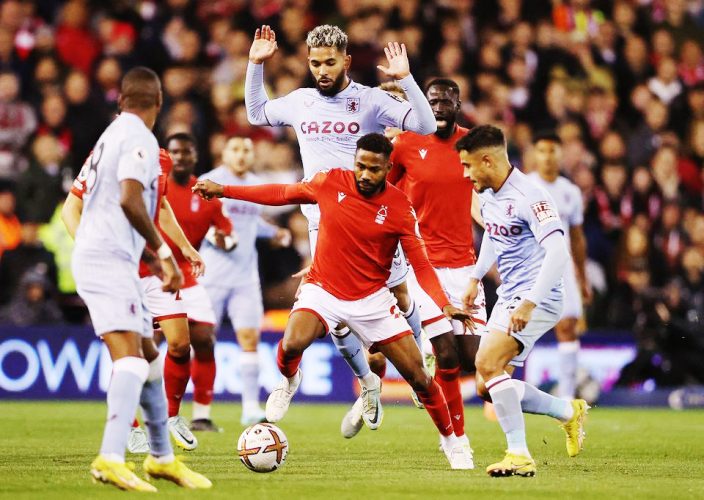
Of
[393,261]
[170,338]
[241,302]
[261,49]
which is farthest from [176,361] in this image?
[241,302]

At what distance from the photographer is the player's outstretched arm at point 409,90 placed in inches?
392

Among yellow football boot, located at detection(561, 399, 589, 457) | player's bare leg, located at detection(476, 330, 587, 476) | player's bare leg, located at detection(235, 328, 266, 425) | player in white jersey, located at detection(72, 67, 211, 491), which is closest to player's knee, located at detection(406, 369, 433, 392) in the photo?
player's bare leg, located at detection(476, 330, 587, 476)

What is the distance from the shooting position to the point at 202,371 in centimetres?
1270

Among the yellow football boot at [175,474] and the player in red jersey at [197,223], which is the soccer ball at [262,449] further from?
the player in red jersey at [197,223]

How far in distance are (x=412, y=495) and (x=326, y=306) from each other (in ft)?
7.21

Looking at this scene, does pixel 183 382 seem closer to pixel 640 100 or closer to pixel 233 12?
pixel 233 12

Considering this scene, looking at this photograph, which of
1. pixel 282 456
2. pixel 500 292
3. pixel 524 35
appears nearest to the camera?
pixel 282 456

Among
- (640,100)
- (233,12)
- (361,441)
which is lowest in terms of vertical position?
(361,441)

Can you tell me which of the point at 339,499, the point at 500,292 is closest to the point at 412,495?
the point at 339,499

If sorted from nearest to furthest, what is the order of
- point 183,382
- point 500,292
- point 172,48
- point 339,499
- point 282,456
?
point 339,499 < point 282,456 < point 500,292 < point 183,382 < point 172,48

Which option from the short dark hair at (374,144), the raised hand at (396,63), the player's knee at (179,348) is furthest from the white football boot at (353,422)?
the raised hand at (396,63)

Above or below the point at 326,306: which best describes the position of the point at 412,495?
below

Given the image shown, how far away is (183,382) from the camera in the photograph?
11570 mm

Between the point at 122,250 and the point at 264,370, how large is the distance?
896 centimetres
